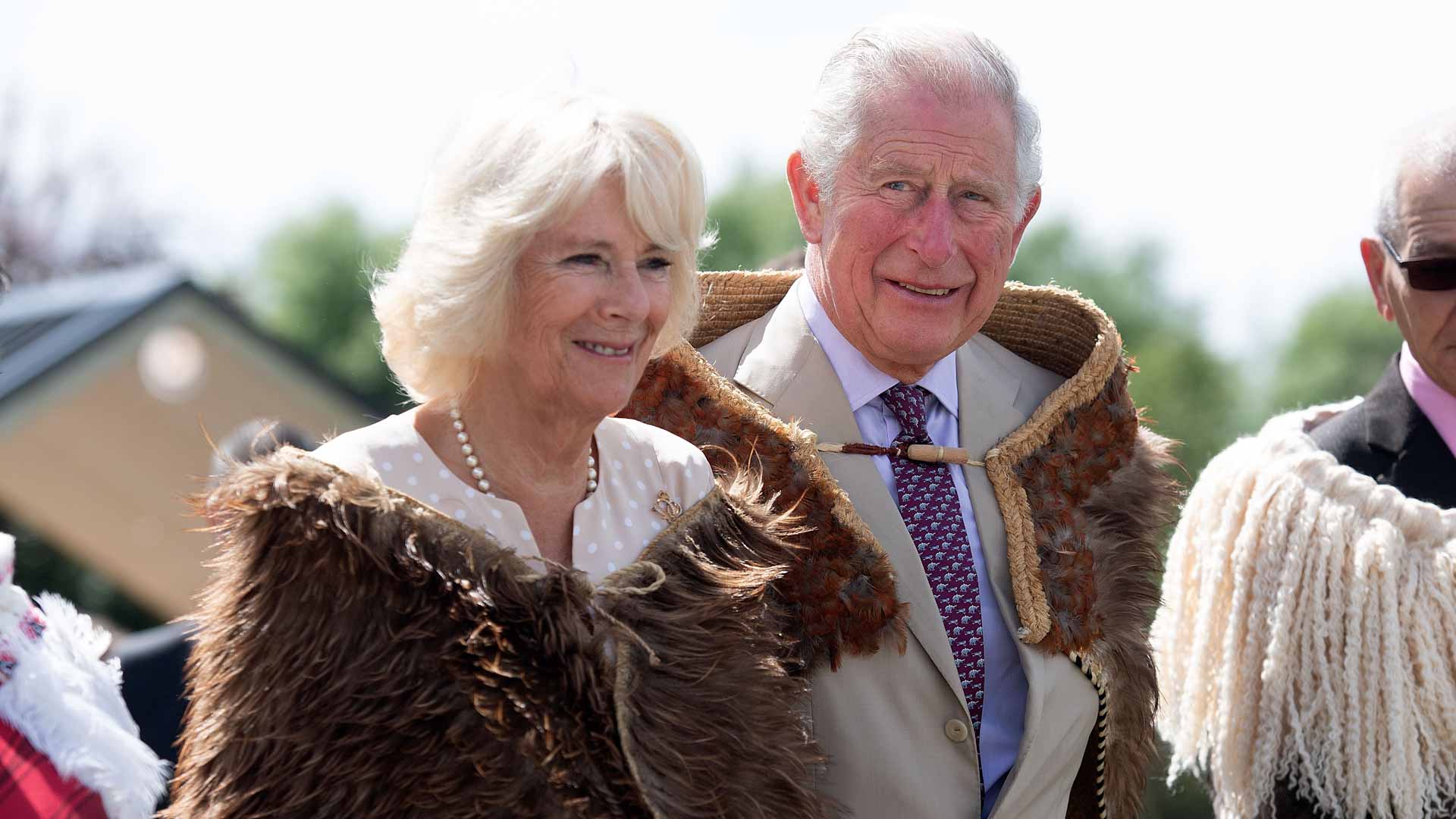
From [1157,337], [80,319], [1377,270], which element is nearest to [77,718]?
[1377,270]

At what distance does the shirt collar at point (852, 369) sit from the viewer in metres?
2.88

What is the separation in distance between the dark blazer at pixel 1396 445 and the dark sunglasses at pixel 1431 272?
0.89 ft

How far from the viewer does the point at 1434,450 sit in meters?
3.21

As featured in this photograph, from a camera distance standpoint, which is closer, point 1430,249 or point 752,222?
point 1430,249

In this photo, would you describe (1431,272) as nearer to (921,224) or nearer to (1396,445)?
(1396,445)

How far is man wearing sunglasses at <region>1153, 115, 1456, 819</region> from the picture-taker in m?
3.03

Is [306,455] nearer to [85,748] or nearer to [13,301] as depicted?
[85,748]

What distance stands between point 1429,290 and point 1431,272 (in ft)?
0.15

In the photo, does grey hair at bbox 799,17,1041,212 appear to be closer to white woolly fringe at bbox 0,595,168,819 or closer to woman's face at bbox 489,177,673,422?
woman's face at bbox 489,177,673,422

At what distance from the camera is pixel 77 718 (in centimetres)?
220

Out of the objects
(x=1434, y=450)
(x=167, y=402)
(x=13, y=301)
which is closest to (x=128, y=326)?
(x=167, y=402)

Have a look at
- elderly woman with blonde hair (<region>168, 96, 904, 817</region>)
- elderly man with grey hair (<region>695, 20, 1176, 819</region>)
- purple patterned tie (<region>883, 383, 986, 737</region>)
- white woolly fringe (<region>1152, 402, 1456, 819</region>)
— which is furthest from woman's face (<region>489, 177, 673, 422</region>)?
white woolly fringe (<region>1152, 402, 1456, 819</region>)

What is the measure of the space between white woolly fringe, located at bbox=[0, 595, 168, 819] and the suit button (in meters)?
1.38

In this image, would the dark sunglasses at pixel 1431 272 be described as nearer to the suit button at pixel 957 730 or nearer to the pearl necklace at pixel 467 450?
the suit button at pixel 957 730
